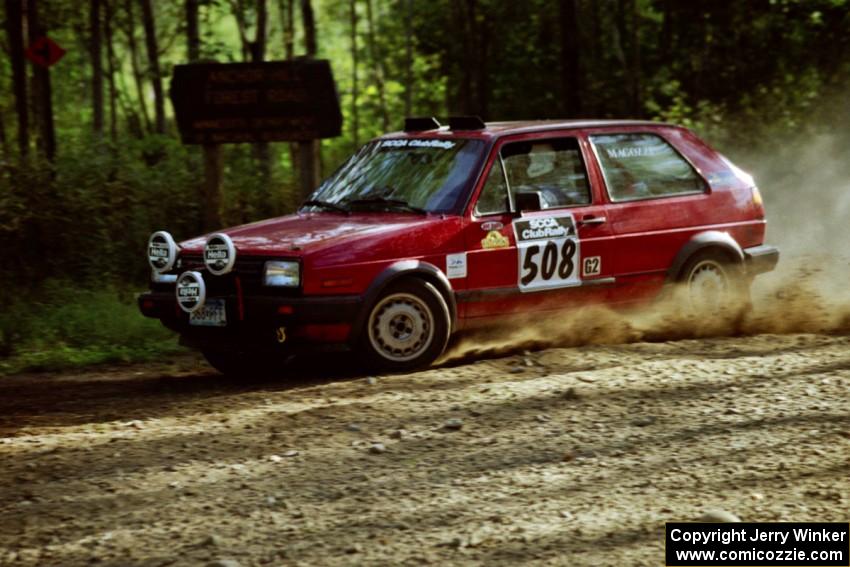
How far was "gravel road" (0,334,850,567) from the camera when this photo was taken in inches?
185

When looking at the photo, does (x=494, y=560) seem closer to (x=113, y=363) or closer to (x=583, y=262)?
(x=583, y=262)

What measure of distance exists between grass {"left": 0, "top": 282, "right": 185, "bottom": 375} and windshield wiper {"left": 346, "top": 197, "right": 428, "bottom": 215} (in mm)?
2334

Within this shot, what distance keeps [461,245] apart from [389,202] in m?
0.66

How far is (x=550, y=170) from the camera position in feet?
29.3

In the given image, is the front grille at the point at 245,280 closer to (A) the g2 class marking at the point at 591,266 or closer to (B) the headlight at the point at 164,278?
(B) the headlight at the point at 164,278

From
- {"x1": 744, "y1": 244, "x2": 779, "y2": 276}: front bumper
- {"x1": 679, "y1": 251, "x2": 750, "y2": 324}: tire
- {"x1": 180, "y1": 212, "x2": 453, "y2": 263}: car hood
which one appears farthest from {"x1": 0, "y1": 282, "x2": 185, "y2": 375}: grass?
{"x1": 744, "y1": 244, "x2": 779, "y2": 276}: front bumper

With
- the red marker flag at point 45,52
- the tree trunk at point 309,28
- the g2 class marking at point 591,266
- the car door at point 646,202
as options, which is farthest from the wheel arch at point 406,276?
the tree trunk at point 309,28

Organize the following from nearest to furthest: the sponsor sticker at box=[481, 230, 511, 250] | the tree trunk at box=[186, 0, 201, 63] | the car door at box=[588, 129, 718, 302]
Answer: the sponsor sticker at box=[481, 230, 511, 250]
the car door at box=[588, 129, 718, 302]
the tree trunk at box=[186, 0, 201, 63]

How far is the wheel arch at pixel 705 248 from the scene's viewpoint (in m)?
9.32

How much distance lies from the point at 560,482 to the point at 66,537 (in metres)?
2.13

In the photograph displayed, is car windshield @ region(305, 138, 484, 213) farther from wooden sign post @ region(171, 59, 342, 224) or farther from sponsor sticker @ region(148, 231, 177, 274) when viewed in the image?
wooden sign post @ region(171, 59, 342, 224)

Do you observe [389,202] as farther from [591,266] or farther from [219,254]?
[591,266]

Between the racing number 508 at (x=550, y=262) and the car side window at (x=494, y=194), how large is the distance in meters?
0.38

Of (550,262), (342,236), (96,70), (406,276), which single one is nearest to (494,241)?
(550,262)
